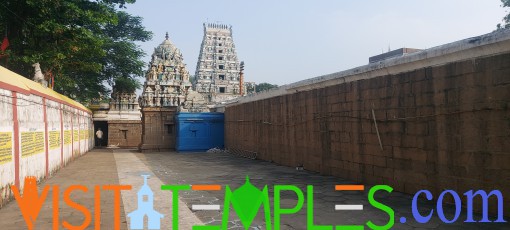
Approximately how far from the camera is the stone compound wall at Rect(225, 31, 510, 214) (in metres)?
5.08

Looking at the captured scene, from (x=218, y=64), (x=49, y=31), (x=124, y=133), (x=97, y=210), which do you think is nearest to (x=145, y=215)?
(x=97, y=210)

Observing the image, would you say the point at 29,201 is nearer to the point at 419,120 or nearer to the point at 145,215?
the point at 145,215

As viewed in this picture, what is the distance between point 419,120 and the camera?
6.42 m

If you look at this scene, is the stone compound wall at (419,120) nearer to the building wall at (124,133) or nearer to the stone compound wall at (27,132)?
the stone compound wall at (27,132)

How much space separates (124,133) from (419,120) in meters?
25.5

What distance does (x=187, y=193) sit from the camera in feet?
23.0

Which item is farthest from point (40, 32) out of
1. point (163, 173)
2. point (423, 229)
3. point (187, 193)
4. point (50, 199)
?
point (423, 229)

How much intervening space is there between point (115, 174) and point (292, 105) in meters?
5.66

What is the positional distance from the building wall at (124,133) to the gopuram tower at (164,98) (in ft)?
7.66

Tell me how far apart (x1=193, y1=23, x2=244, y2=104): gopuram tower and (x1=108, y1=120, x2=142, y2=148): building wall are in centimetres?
2145

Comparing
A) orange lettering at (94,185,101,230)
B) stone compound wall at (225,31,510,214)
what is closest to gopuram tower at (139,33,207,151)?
stone compound wall at (225,31,510,214)

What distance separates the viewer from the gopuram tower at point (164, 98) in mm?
21484

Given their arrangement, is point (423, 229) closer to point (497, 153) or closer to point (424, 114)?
point (497, 153)

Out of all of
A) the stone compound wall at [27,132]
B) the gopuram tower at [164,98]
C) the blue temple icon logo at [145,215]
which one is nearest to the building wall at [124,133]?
the gopuram tower at [164,98]
